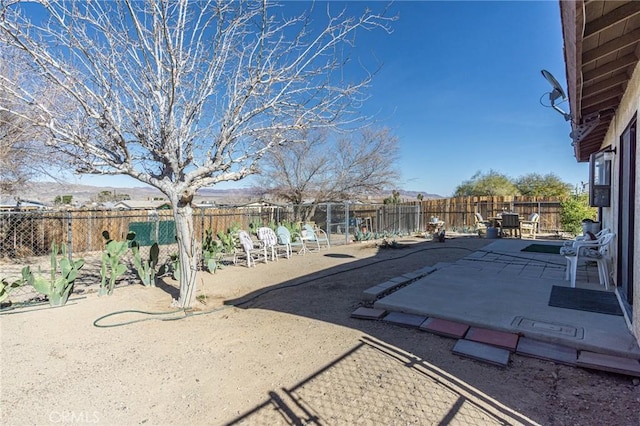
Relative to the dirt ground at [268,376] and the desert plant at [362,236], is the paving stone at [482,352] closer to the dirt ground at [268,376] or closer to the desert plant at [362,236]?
the dirt ground at [268,376]

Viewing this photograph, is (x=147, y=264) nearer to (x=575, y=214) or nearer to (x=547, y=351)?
(x=547, y=351)

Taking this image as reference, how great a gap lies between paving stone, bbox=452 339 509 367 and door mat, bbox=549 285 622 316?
1.44m

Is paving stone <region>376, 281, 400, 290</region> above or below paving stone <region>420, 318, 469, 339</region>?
above

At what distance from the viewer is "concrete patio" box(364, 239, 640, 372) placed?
281 centimetres

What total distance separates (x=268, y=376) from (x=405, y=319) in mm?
1638

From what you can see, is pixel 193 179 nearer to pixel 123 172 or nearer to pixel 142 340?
pixel 123 172

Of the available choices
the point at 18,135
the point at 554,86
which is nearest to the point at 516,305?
the point at 554,86

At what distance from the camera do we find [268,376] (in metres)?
2.53

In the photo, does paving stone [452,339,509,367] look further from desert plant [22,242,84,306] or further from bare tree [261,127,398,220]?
bare tree [261,127,398,220]

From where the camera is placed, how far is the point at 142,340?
10.8 ft

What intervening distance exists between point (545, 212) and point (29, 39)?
18.6 meters

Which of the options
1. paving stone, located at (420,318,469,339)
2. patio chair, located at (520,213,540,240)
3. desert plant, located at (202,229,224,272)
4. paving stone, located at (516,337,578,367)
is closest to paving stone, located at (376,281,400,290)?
paving stone, located at (420,318,469,339)

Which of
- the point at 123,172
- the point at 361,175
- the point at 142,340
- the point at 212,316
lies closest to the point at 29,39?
the point at 123,172

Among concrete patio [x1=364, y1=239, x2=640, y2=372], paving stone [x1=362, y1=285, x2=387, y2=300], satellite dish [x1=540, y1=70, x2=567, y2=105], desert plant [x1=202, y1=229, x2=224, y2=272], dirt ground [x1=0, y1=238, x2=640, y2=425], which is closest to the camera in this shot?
dirt ground [x1=0, y1=238, x2=640, y2=425]
